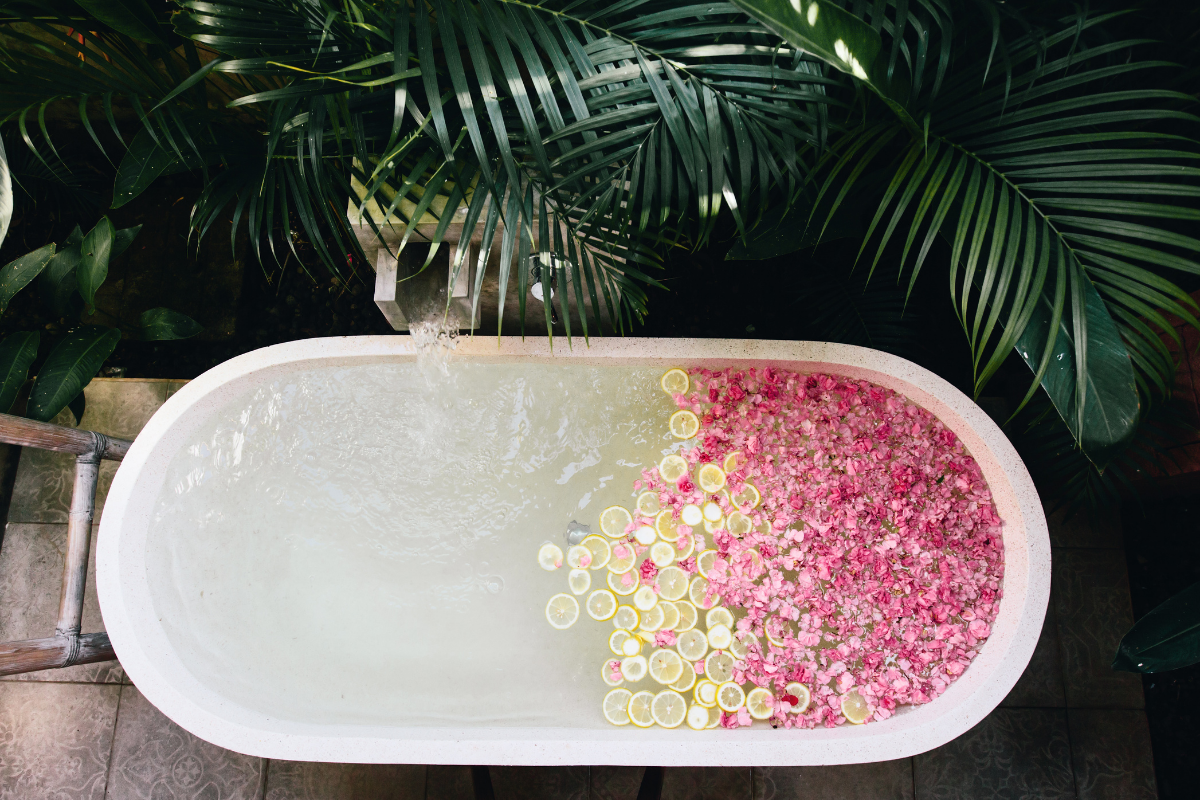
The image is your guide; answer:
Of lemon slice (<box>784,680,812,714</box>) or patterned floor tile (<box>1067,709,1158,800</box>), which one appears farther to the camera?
patterned floor tile (<box>1067,709,1158,800</box>)

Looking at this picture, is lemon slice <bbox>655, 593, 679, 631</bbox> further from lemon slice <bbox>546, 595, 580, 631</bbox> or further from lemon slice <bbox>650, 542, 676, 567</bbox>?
lemon slice <bbox>546, 595, 580, 631</bbox>

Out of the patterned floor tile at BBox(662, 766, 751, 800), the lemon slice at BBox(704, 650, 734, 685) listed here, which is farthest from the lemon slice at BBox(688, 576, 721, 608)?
the patterned floor tile at BBox(662, 766, 751, 800)

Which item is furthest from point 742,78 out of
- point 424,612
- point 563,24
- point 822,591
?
point 424,612

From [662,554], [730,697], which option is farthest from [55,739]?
[730,697]

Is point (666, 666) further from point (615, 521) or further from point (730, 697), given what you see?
point (615, 521)

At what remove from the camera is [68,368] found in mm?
1804

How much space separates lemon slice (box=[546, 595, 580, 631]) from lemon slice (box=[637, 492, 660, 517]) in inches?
13.9

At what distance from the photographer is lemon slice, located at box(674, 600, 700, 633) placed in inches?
78.8

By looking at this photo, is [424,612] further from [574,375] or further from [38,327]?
[38,327]

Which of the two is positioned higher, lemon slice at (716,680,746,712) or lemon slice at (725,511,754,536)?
lemon slice at (725,511,754,536)

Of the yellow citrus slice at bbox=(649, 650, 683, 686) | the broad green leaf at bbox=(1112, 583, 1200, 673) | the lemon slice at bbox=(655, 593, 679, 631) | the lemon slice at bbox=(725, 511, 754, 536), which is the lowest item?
the yellow citrus slice at bbox=(649, 650, 683, 686)

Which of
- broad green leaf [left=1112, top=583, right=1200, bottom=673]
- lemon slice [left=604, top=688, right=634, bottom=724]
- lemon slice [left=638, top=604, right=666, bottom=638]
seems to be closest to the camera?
broad green leaf [left=1112, top=583, right=1200, bottom=673]

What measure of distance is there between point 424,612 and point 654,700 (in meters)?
0.77

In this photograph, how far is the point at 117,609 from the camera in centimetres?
173
